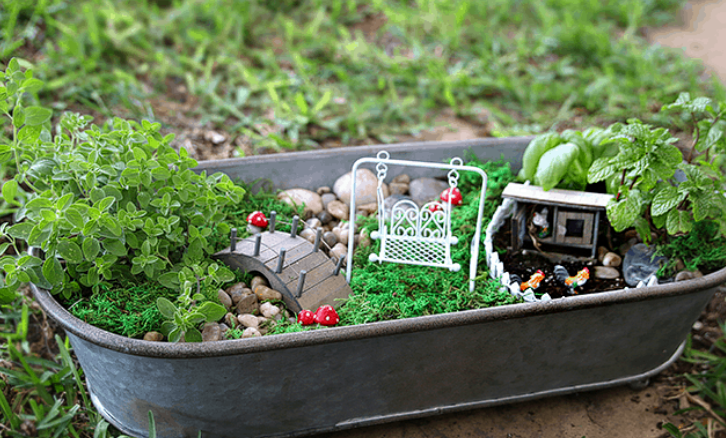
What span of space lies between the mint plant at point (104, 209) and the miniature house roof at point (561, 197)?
0.91 meters

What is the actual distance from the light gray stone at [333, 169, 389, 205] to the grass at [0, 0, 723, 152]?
738 millimetres

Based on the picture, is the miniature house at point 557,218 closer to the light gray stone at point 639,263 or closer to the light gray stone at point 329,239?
the light gray stone at point 639,263

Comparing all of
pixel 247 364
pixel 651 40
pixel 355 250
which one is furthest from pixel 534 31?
pixel 247 364

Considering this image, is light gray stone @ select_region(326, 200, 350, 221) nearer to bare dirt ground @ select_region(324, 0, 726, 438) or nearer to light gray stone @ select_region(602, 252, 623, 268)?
bare dirt ground @ select_region(324, 0, 726, 438)

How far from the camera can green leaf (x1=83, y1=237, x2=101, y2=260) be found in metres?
1.46

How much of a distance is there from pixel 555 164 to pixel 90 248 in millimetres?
1400

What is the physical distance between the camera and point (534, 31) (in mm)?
4043

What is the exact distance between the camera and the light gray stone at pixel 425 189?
2188 mm

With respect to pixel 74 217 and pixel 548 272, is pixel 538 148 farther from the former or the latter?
pixel 74 217

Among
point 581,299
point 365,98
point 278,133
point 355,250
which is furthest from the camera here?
point 365,98

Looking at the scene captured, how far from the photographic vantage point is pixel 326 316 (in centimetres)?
160

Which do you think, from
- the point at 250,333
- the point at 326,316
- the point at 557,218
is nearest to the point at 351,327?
the point at 326,316

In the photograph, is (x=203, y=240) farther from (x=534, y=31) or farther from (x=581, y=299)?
(x=534, y=31)

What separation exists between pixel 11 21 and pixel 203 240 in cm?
235
